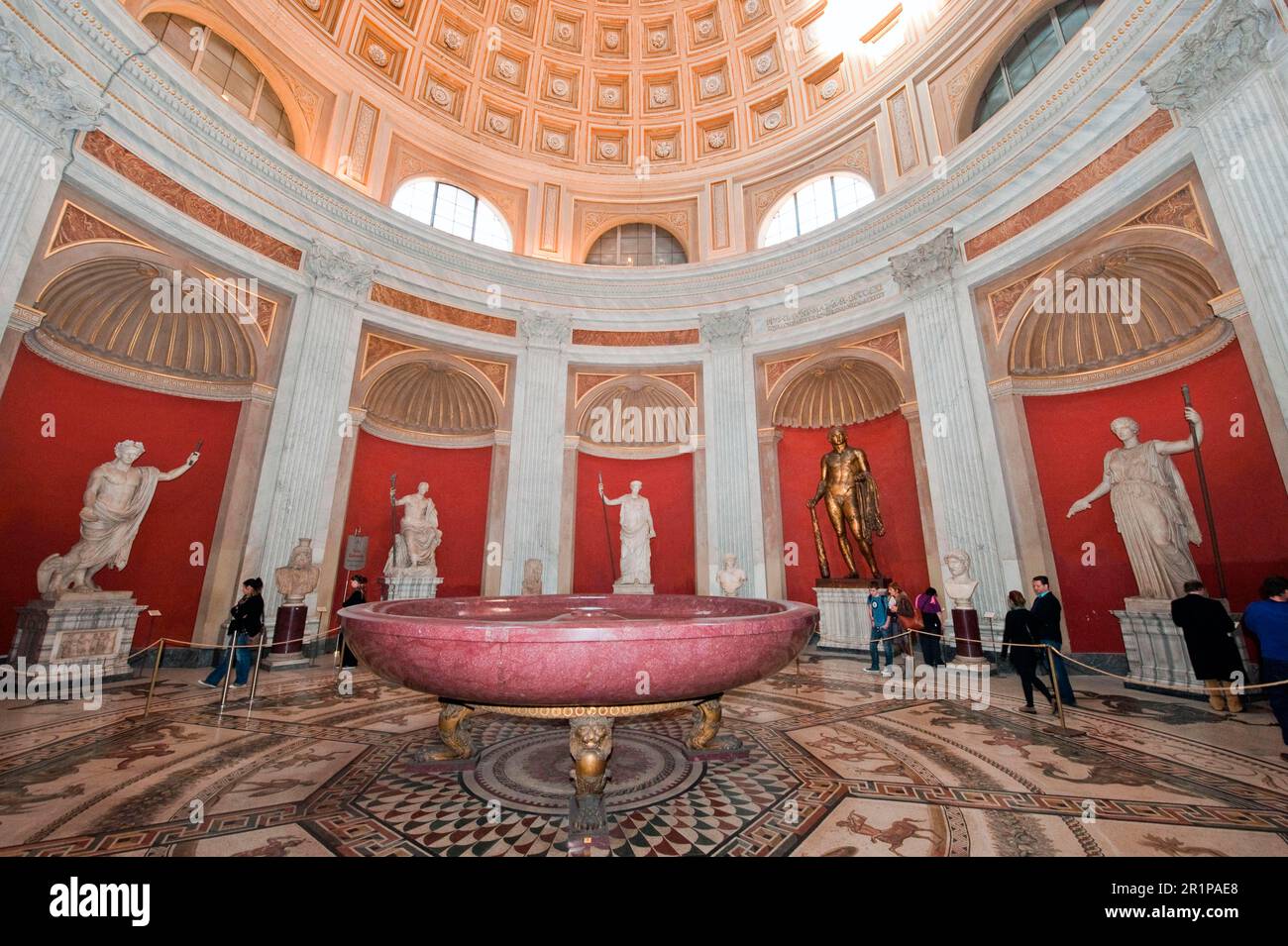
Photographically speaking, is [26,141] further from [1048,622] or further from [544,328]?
[1048,622]

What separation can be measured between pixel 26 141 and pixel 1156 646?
42.2 feet

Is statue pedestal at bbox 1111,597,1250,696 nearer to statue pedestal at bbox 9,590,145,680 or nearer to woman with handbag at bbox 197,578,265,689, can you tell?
woman with handbag at bbox 197,578,265,689

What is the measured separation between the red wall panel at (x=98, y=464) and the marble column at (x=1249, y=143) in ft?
39.4

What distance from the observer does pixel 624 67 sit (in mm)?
11953

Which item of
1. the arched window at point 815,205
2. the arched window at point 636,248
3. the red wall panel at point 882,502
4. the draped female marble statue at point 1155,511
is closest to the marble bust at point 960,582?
the draped female marble statue at point 1155,511

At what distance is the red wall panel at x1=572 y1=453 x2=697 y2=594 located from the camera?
10.4m

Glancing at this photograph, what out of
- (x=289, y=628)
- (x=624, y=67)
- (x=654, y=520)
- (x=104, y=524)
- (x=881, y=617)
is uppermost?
(x=624, y=67)

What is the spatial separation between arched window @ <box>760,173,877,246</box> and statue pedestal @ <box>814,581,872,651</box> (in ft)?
22.5

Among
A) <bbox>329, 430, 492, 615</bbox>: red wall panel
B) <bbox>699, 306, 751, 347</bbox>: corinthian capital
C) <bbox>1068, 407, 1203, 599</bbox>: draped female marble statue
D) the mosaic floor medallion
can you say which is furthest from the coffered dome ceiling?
the mosaic floor medallion

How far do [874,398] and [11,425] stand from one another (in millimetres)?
12438

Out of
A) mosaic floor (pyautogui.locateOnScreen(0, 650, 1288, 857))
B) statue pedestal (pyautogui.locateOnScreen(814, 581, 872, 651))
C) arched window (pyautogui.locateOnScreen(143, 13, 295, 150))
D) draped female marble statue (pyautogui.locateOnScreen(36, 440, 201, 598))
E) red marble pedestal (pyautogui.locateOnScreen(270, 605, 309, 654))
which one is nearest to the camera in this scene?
mosaic floor (pyautogui.locateOnScreen(0, 650, 1288, 857))

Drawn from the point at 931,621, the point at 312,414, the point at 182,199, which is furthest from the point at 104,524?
the point at 931,621

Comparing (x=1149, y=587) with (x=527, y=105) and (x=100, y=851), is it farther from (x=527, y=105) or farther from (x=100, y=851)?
(x=527, y=105)
